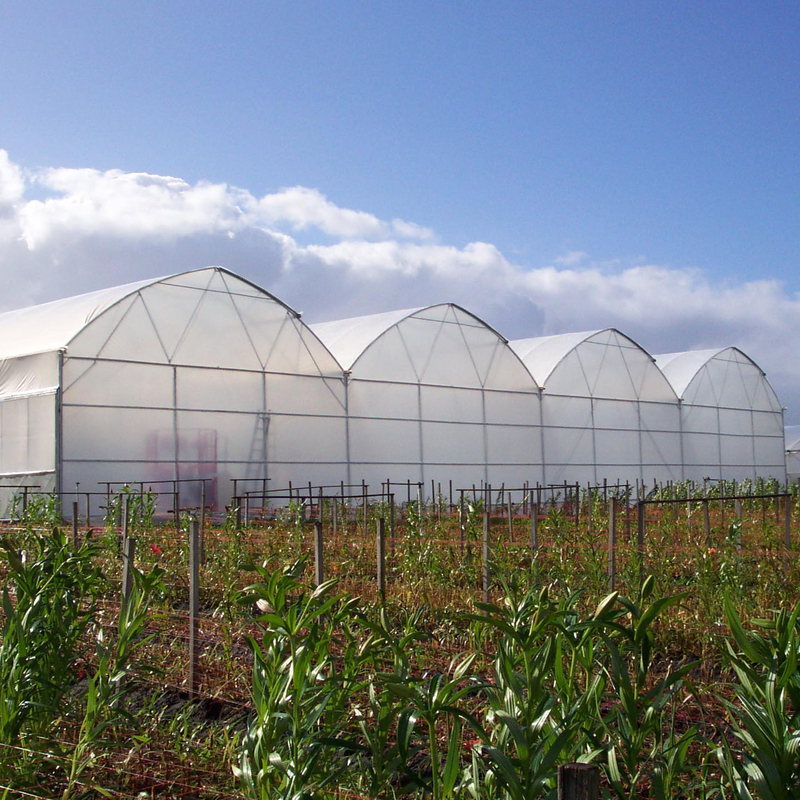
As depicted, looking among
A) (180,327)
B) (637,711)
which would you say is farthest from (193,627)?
(180,327)

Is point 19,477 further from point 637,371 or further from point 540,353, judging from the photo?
point 637,371

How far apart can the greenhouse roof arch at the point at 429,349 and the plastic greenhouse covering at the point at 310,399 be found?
40mm

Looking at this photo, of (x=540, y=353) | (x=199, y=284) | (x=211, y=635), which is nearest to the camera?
(x=211, y=635)

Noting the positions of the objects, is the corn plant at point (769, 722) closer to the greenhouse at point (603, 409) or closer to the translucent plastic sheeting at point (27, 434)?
the translucent plastic sheeting at point (27, 434)

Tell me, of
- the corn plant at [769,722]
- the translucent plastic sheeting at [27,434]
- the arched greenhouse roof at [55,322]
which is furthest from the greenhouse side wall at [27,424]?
the corn plant at [769,722]

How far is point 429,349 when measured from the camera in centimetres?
2259

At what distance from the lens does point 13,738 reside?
141 inches

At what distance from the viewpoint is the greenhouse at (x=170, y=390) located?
56.4ft

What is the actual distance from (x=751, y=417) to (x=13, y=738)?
29822mm

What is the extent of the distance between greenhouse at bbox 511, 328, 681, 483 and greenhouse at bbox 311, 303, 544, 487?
2.73ft

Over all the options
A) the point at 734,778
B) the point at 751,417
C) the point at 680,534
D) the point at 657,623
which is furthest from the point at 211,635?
the point at 751,417

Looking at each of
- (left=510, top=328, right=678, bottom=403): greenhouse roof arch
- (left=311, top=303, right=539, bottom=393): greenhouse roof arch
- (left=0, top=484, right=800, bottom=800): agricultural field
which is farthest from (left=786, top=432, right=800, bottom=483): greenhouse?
(left=0, top=484, right=800, bottom=800): agricultural field

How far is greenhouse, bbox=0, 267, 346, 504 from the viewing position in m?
17.2

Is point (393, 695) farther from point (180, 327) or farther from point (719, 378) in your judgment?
point (719, 378)
